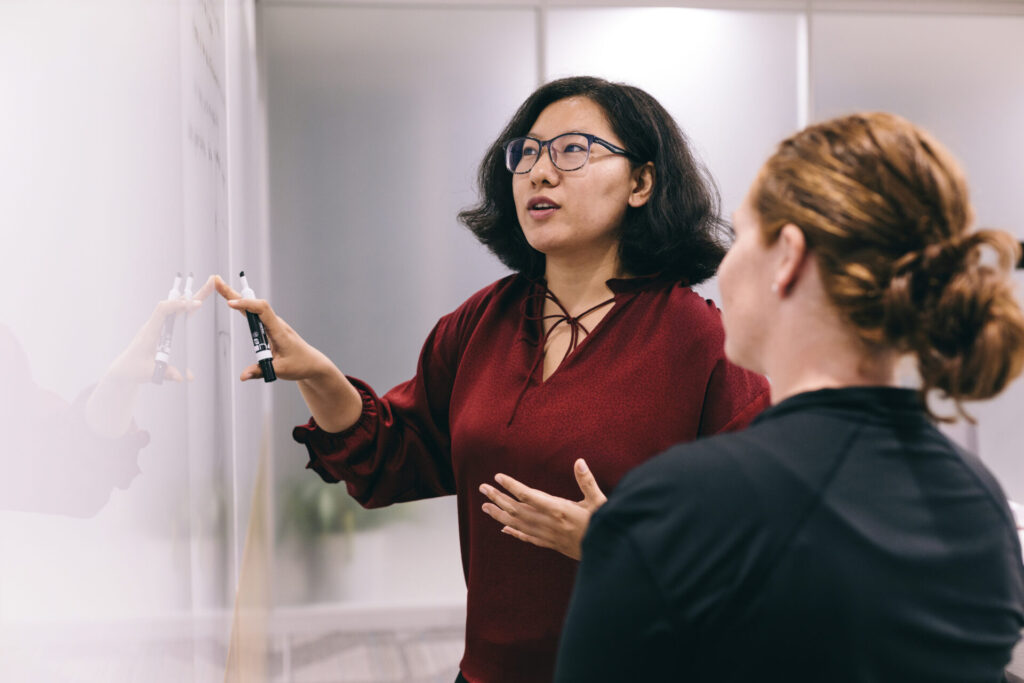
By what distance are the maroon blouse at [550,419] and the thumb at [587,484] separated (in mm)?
105

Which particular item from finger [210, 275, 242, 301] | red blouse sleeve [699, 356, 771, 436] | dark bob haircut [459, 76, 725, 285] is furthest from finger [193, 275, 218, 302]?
red blouse sleeve [699, 356, 771, 436]

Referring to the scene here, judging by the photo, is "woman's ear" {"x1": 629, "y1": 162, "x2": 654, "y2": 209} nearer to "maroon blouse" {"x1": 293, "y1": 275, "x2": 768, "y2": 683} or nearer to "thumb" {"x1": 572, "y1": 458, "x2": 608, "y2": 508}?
"maroon blouse" {"x1": 293, "y1": 275, "x2": 768, "y2": 683}

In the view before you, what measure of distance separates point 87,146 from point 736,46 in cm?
312

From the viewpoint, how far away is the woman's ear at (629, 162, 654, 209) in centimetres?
134

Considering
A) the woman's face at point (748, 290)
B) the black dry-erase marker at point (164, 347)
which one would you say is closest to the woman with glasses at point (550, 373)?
the black dry-erase marker at point (164, 347)

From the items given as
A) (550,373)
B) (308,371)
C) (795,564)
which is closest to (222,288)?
(308,371)

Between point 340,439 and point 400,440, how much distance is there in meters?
0.10

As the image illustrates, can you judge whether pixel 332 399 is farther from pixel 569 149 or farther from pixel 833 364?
pixel 833 364

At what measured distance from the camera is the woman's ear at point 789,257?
0.63 meters

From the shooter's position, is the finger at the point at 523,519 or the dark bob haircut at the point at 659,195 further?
the dark bob haircut at the point at 659,195

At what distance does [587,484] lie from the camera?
105 cm

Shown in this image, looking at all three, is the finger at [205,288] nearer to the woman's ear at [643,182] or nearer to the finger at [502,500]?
the finger at [502,500]

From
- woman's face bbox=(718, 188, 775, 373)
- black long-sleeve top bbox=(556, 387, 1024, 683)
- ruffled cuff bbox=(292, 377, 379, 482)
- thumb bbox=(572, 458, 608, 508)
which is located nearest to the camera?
black long-sleeve top bbox=(556, 387, 1024, 683)

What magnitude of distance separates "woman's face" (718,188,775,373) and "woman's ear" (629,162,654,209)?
62 centimetres
